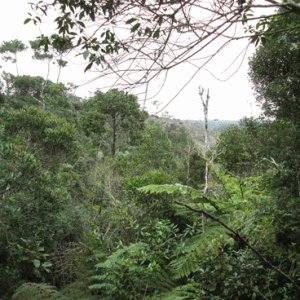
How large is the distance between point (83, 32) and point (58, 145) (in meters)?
4.19

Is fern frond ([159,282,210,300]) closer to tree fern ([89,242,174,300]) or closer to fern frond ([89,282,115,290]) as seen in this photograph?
tree fern ([89,242,174,300])

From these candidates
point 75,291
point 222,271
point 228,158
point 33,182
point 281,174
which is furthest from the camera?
point 228,158

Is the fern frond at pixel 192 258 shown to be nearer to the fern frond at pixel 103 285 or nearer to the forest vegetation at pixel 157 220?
the forest vegetation at pixel 157 220

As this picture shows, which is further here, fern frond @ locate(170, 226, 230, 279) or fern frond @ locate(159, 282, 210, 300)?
fern frond @ locate(170, 226, 230, 279)

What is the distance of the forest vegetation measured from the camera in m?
1.43

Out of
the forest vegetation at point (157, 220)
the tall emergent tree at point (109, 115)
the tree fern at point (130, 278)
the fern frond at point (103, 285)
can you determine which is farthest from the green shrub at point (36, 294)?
the tall emergent tree at point (109, 115)

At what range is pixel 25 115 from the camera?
15.4 feet

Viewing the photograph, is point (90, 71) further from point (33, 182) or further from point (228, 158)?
point (228, 158)

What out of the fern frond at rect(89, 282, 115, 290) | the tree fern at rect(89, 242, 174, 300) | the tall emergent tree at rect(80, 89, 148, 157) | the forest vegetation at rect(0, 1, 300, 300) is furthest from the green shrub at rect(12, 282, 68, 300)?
the tall emergent tree at rect(80, 89, 148, 157)

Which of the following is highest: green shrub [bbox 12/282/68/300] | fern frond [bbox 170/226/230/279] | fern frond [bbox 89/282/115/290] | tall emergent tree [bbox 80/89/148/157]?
tall emergent tree [bbox 80/89/148/157]

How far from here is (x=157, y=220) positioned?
98.4 inches

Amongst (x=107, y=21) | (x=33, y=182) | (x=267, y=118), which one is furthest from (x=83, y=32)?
(x=267, y=118)

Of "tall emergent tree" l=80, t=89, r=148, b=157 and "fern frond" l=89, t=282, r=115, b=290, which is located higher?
"tall emergent tree" l=80, t=89, r=148, b=157

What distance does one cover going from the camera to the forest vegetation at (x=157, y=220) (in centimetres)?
143
